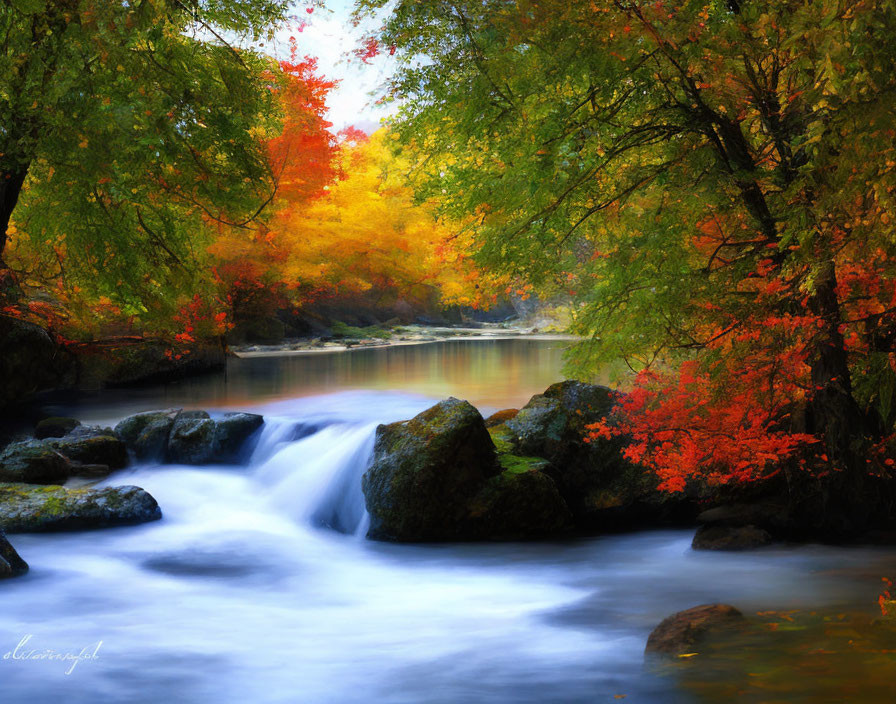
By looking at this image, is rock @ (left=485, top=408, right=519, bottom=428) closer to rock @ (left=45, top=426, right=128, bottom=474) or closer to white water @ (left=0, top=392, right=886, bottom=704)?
white water @ (left=0, top=392, right=886, bottom=704)

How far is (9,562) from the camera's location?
7438 mm

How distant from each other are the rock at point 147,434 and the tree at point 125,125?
521 cm

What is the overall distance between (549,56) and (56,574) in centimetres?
632

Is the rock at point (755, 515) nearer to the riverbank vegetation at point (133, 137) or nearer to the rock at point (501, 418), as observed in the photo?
the rock at point (501, 418)

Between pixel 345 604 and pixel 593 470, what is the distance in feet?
11.3

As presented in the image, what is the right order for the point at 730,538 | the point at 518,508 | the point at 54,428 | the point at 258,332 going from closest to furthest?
the point at 730,538 → the point at 518,508 → the point at 54,428 → the point at 258,332

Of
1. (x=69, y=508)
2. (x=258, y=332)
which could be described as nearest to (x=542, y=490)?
(x=69, y=508)

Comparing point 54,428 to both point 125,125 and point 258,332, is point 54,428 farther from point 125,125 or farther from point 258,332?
point 258,332

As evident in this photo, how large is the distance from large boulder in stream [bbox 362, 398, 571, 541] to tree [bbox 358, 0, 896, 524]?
1.63 m

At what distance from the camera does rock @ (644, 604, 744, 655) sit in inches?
208

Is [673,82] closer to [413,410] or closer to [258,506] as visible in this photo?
[258,506]

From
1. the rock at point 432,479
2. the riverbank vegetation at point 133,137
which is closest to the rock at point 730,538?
the rock at point 432,479

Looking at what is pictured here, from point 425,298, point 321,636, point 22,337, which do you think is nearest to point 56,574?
point 321,636

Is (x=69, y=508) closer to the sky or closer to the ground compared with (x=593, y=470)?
closer to the ground
